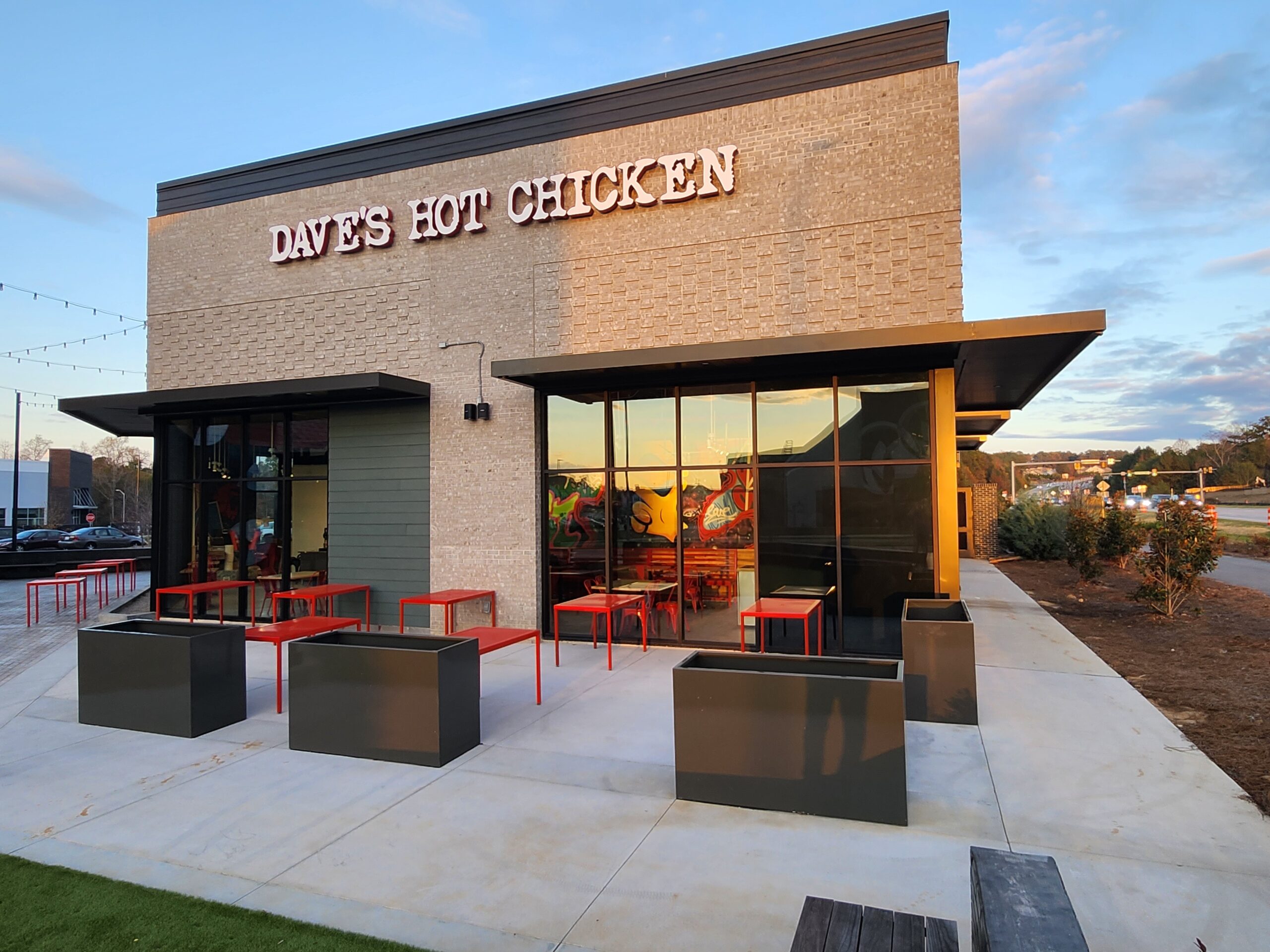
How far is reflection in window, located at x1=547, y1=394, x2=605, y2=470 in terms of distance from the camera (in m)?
10.8

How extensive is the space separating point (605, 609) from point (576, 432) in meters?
3.44

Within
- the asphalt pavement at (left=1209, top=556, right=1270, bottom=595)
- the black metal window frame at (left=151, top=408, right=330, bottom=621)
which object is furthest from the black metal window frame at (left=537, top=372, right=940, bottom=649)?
the asphalt pavement at (left=1209, top=556, right=1270, bottom=595)

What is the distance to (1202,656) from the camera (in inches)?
361

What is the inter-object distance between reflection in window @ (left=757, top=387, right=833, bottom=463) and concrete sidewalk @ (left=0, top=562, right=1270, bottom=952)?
3898mm

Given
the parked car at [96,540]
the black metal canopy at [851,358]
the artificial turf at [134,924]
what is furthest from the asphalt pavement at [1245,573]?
the parked car at [96,540]

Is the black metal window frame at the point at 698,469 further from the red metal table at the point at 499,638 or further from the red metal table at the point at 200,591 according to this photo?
the red metal table at the point at 200,591

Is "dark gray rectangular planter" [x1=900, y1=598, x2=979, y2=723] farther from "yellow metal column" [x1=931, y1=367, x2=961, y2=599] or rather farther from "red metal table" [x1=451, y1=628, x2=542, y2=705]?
"red metal table" [x1=451, y1=628, x2=542, y2=705]

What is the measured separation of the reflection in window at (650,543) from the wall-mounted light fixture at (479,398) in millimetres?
2255

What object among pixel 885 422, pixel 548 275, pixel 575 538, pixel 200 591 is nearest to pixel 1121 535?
pixel 885 422

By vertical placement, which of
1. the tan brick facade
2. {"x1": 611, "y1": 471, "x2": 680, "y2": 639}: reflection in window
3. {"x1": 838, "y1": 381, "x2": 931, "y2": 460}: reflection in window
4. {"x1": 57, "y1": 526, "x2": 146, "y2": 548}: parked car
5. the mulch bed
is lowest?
the mulch bed

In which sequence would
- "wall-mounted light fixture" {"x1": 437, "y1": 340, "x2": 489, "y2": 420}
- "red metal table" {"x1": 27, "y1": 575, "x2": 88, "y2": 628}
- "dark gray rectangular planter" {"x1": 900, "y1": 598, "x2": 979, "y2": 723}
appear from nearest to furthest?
"dark gray rectangular planter" {"x1": 900, "y1": 598, "x2": 979, "y2": 723}, "wall-mounted light fixture" {"x1": 437, "y1": 340, "x2": 489, "y2": 420}, "red metal table" {"x1": 27, "y1": 575, "x2": 88, "y2": 628}

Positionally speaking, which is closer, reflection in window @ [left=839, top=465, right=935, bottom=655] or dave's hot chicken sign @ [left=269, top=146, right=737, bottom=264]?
reflection in window @ [left=839, top=465, right=935, bottom=655]

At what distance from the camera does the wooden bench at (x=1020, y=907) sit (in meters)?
2.04

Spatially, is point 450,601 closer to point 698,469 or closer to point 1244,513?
point 698,469
